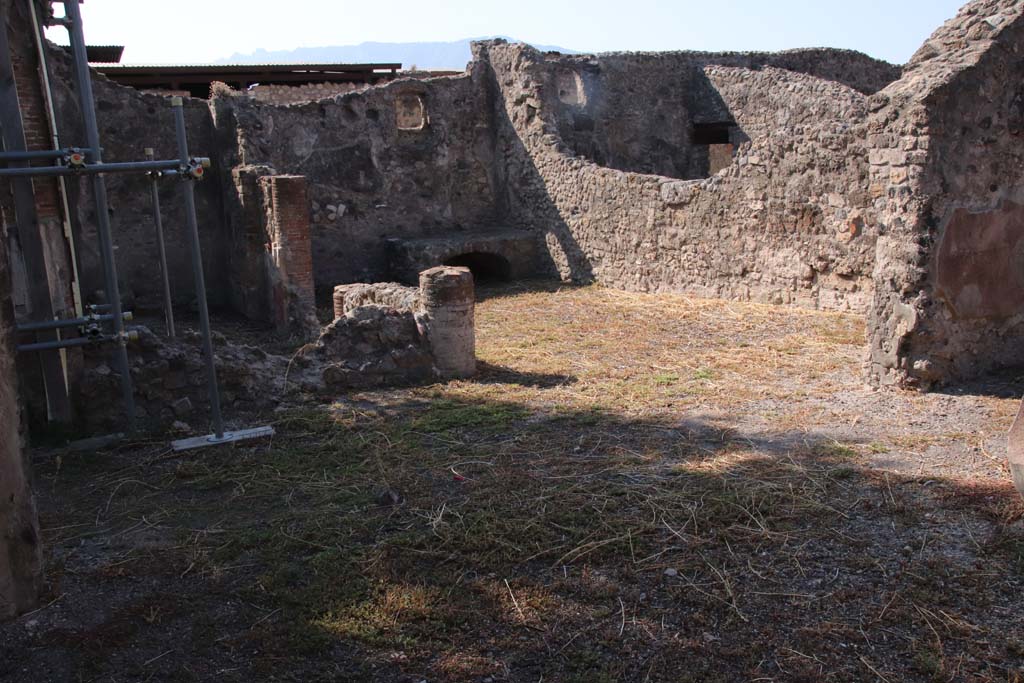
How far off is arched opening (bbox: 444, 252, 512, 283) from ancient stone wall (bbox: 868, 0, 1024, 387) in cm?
810

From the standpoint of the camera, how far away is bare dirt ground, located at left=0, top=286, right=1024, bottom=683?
3.50m

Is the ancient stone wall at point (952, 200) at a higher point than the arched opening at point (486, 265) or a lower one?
higher

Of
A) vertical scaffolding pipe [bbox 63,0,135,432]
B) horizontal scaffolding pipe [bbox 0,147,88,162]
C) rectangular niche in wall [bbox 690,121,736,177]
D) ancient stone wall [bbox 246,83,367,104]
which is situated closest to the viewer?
horizontal scaffolding pipe [bbox 0,147,88,162]

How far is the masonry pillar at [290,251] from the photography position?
10.8 metres

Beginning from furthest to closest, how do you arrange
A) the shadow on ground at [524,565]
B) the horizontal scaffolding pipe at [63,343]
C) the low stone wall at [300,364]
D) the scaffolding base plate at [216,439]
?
the low stone wall at [300,364]
the scaffolding base plate at [216,439]
the horizontal scaffolding pipe at [63,343]
the shadow on ground at [524,565]

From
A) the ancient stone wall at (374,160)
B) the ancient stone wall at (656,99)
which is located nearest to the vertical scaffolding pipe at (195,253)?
the ancient stone wall at (374,160)

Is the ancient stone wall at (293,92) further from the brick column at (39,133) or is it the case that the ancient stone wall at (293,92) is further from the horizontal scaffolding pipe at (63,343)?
the horizontal scaffolding pipe at (63,343)

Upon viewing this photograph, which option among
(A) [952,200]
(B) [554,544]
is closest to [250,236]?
(A) [952,200]

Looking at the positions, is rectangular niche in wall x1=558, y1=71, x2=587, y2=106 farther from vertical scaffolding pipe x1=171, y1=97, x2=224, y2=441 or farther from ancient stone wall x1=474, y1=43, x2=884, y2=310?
vertical scaffolding pipe x1=171, y1=97, x2=224, y2=441

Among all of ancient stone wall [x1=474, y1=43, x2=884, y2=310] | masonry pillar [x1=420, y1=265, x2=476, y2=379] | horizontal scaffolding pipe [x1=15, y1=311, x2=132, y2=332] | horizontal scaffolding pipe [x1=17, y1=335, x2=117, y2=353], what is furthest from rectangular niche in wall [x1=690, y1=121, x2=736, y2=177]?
horizontal scaffolding pipe [x1=15, y1=311, x2=132, y2=332]

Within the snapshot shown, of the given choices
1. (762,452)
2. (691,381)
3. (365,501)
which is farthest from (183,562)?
(691,381)

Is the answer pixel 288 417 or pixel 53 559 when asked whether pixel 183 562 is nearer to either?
pixel 53 559

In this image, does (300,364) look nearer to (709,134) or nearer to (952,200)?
(952,200)

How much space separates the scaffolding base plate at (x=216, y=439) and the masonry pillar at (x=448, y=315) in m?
1.80
